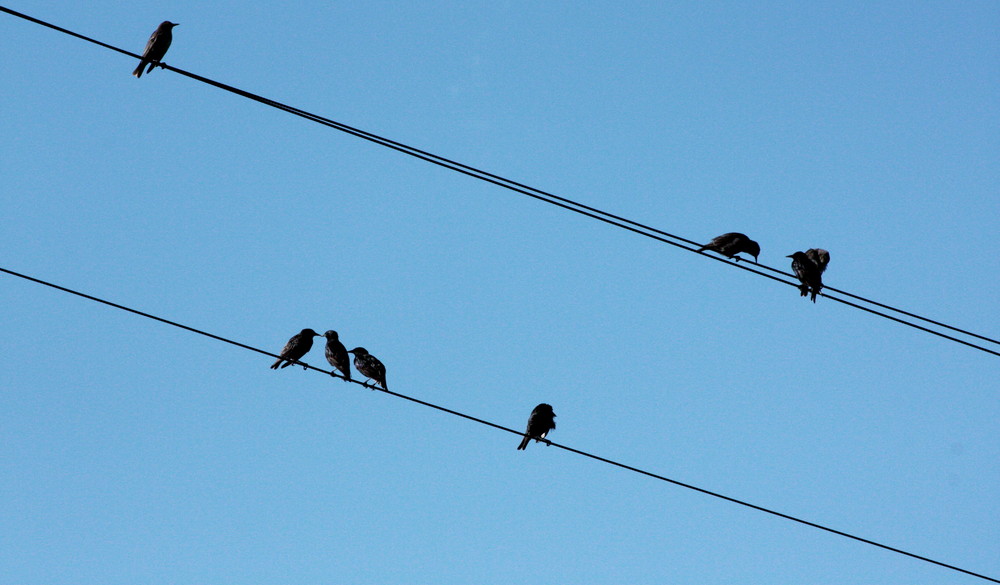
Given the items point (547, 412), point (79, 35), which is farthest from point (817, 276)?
point (79, 35)

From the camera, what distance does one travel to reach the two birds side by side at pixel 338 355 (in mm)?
14805

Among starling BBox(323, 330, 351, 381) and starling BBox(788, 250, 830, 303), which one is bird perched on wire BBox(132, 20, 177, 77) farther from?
starling BBox(788, 250, 830, 303)

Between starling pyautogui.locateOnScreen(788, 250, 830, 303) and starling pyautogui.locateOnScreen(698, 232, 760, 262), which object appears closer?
starling pyautogui.locateOnScreen(788, 250, 830, 303)

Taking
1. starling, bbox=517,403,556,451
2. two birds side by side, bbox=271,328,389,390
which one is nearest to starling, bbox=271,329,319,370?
two birds side by side, bbox=271,328,389,390

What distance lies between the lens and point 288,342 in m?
15.7

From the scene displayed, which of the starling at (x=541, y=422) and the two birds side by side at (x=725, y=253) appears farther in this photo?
the starling at (x=541, y=422)

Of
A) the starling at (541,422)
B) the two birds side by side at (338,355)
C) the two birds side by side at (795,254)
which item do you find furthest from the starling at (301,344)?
the two birds side by side at (795,254)

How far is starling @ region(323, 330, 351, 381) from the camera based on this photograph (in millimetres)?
14914

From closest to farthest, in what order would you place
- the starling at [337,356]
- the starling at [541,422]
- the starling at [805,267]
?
the starling at [805,267] < the starling at [337,356] < the starling at [541,422]

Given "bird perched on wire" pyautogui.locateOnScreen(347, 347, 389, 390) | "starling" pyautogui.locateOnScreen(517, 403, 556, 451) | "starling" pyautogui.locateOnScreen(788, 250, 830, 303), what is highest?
"starling" pyautogui.locateOnScreen(788, 250, 830, 303)

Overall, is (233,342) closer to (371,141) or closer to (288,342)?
(371,141)

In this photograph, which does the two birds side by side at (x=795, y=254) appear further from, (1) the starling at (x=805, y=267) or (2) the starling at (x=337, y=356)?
(2) the starling at (x=337, y=356)

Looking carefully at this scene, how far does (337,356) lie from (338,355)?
0.03m

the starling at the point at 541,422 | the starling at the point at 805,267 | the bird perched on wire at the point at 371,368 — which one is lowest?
the bird perched on wire at the point at 371,368
